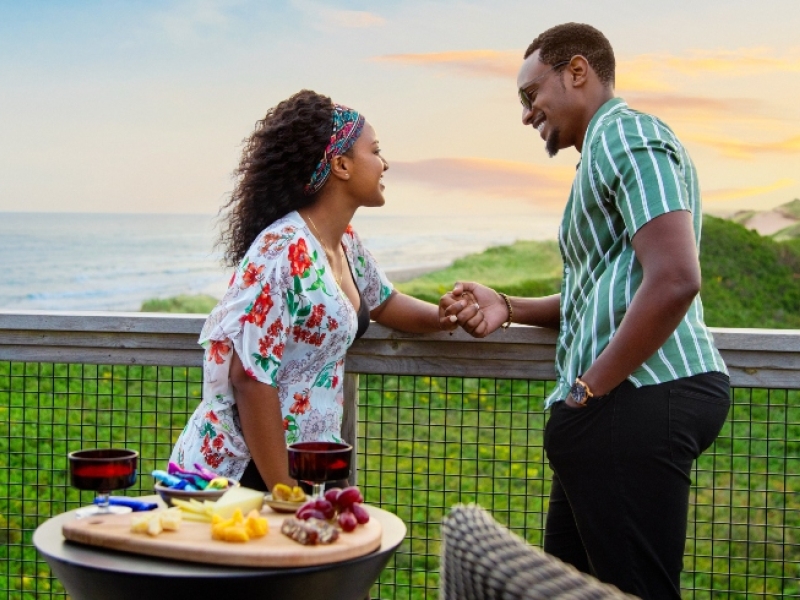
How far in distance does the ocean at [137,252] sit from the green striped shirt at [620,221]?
1474 cm

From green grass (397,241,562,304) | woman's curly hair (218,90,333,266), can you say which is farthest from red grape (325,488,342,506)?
green grass (397,241,562,304)

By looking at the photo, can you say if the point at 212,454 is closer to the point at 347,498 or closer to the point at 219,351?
the point at 219,351

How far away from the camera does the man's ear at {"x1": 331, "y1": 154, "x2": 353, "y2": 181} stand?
2.73m

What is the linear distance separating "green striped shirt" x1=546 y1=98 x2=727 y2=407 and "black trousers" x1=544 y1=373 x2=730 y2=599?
5 centimetres

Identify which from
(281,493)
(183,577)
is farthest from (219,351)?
(183,577)

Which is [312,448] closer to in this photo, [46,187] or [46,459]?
[46,459]

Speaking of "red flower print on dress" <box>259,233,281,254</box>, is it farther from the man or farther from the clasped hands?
the man

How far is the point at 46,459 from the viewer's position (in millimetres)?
7016

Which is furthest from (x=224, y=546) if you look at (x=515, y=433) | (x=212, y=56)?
(x=212, y=56)

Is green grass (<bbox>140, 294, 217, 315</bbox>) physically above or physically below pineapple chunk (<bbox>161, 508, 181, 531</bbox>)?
above

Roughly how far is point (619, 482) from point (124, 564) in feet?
3.44

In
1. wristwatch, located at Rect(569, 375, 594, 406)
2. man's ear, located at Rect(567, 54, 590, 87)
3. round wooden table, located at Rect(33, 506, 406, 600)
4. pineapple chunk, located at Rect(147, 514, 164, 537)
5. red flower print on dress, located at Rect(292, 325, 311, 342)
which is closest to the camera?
round wooden table, located at Rect(33, 506, 406, 600)

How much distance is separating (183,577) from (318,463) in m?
0.38

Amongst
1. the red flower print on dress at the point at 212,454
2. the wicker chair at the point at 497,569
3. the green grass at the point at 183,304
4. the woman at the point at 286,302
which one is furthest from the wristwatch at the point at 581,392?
the green grass at the point at 183,304
